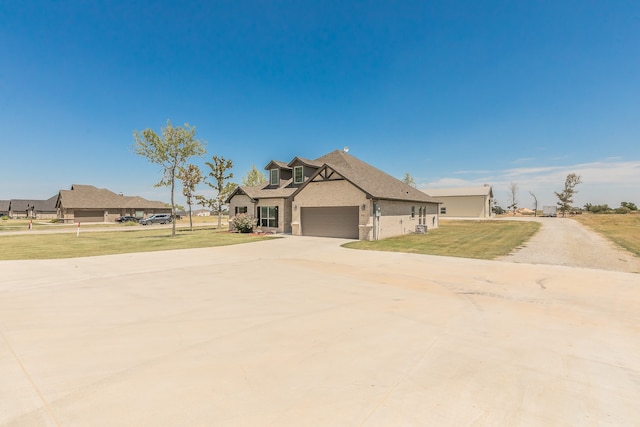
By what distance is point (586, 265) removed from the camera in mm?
12141

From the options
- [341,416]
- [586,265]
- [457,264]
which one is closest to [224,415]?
[341,416]

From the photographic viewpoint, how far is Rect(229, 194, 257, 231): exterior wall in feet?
98.9

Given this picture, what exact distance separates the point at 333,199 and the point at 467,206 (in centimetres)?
4329

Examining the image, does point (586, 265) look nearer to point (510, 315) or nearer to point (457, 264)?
point (457, 264)

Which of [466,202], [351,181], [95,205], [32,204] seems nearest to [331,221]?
[351,181]

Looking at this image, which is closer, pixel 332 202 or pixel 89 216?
pixel 332 202

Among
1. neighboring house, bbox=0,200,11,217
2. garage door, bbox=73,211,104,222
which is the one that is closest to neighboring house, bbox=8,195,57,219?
neighboring house, bbox=0,200,11,217

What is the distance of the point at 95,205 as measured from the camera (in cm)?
5806

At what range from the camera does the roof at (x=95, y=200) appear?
183ft

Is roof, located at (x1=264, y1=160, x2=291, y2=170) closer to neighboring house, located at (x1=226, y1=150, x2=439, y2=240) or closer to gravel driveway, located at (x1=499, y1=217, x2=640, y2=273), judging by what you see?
neighboring house, located at (x1=226, y1=150, x2=439, y2=240)

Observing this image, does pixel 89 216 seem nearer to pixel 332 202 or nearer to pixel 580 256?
pixel 332 202

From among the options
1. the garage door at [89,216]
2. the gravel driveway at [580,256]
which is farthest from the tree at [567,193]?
the garage door at [89,216]

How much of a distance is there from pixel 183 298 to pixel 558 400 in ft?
25.1

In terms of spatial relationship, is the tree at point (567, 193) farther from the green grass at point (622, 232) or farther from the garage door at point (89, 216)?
the garage door at point (89, 216)
